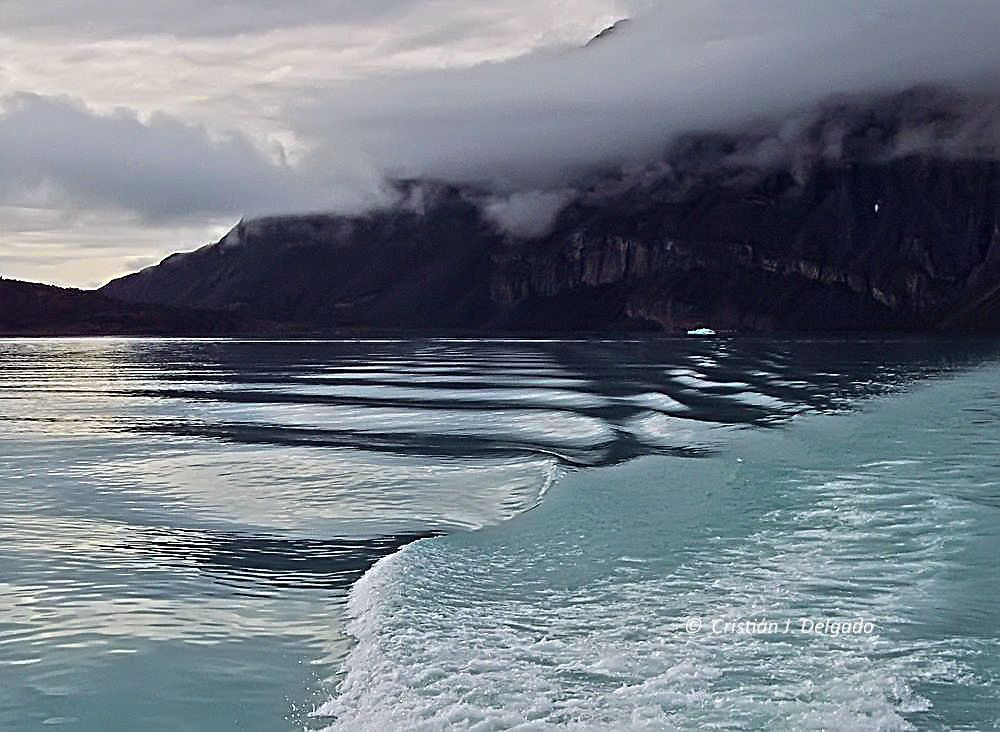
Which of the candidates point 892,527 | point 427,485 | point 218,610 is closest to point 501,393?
point 427,485

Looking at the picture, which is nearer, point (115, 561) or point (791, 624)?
point (791, 624)

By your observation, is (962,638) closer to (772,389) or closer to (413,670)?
(413,670)

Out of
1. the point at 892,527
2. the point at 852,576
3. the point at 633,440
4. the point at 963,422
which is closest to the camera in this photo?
the point at 852,576

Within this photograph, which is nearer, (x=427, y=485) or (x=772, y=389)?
(x=427, y=485)

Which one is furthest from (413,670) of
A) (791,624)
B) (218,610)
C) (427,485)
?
(427,485)

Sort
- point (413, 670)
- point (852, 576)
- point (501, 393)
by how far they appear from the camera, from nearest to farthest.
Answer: point (413, 670) → point (852, 576) → point (501, 393)

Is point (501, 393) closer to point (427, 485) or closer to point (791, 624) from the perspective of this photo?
point (427, 485)
